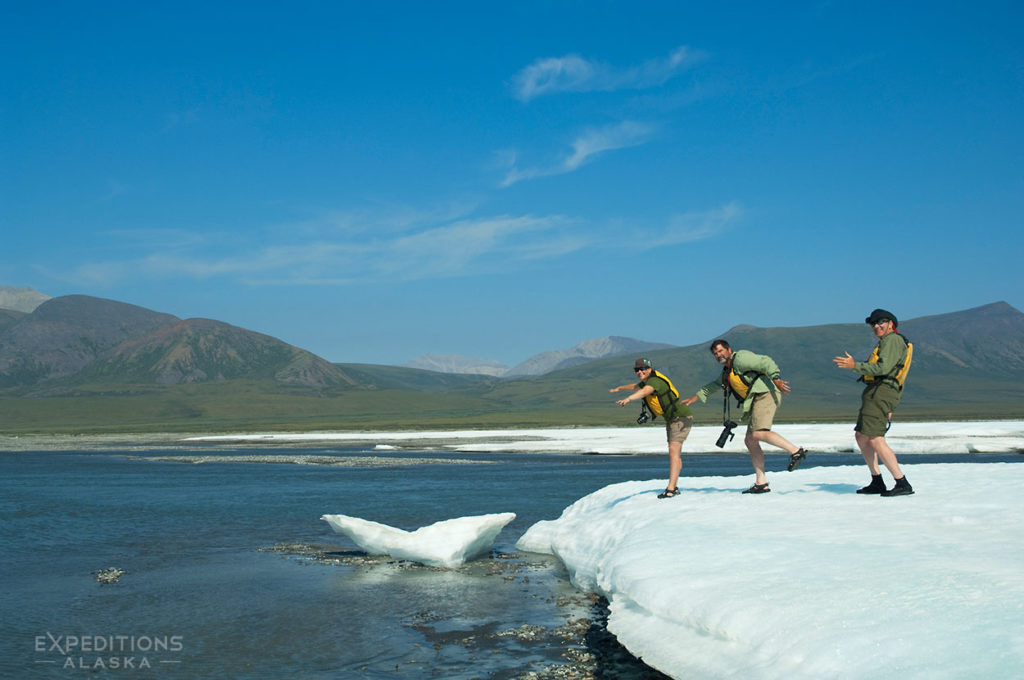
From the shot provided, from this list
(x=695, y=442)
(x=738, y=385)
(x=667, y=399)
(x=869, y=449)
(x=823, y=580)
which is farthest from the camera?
(x=695, y=442)

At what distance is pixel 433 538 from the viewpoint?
16.3 m

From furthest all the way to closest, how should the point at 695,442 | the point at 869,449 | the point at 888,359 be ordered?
the point at 695,442
the point at 869,449
the point at 888,359

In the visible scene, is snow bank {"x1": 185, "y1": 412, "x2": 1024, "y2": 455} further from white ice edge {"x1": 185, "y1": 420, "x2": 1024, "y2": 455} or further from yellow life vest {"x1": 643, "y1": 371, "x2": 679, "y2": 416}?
yellow life vest {"x1": 643, "y1": 371, "x2": 679, "y2": 416}

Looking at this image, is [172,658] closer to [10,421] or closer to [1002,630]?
[1002,630]

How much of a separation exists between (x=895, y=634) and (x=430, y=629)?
654 cm

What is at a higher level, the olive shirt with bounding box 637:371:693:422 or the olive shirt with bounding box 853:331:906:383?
the olive shirt with bounding box 853:331:906:383

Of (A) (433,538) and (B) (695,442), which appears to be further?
(B) (695,442)

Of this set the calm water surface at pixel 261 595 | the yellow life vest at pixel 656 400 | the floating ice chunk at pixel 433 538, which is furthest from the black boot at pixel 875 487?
the floating ice chunk at pixel 433 538

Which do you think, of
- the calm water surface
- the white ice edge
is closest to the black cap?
the calm water surface

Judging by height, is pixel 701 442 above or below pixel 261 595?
above

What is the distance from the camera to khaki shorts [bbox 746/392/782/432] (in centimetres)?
1326

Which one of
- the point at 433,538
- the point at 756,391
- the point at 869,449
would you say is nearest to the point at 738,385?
the point at 756,391

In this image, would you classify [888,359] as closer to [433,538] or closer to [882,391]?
[882,391]

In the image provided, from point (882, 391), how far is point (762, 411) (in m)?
1.83
